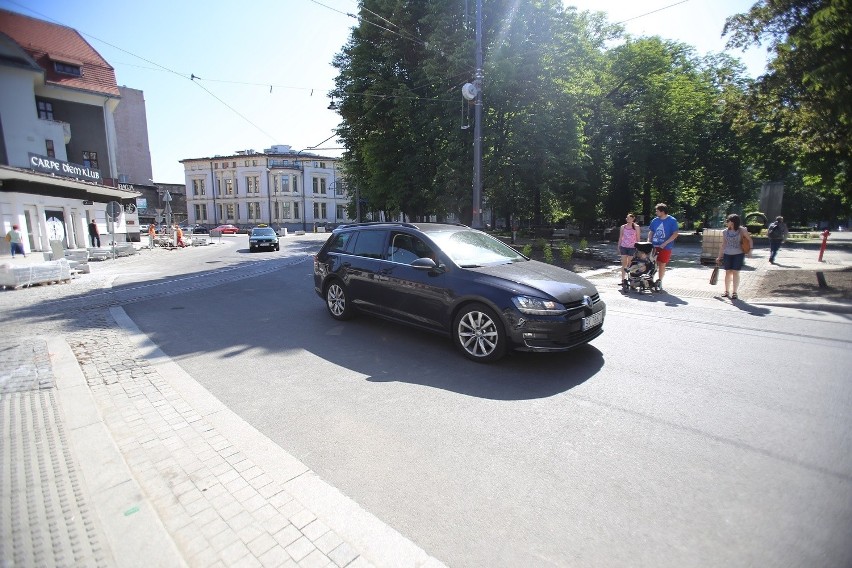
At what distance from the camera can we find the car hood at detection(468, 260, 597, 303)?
4.82 m

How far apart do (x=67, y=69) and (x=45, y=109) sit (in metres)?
3.40

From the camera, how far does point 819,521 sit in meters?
2.35

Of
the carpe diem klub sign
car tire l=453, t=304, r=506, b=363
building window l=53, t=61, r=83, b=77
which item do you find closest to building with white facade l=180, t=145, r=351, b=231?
building window l=53, t=61, r=83, b=77

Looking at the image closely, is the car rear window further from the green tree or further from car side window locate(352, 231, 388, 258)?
the green tree

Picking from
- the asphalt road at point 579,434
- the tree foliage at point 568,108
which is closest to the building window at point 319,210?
the tree foliage at point 568,108

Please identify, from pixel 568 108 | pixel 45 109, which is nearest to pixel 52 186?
pixel 45 109

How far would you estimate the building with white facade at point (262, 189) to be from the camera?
238ft

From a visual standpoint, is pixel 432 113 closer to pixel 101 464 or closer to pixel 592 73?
pixel 592 73

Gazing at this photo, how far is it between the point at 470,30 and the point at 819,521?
20.9 metres

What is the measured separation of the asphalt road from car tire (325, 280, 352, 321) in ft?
1.85

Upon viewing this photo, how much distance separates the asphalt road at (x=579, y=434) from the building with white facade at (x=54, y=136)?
22.4m

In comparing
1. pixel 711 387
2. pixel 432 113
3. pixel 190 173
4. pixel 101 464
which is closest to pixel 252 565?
pixel 101 464

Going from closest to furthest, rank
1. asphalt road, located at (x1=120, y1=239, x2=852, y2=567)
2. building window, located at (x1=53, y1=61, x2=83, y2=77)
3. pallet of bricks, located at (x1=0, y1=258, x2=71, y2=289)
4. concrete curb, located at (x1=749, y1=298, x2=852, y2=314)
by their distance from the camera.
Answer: asphalt road, located at (x1=120, y1=239, x2=852, y2=567)
concrete curb, located at (x1=749, y1=298, x2=852, y2=314)
pallet of bricks, located at (x1=0, y1=258, x2=71, y2=289)
building window, located at (x1=53, y1=61, x2=83, y2=77)

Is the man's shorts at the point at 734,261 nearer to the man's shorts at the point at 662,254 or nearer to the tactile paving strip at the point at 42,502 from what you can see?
the man's shorts at the point at 662,254
